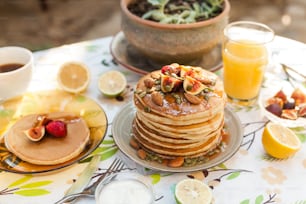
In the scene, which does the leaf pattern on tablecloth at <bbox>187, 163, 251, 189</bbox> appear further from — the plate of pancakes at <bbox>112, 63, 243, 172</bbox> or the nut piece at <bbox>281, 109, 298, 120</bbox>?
the nut piece at <bbox>281, 109, 298, 120</bbox>

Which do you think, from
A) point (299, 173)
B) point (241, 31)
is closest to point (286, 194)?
point (299, 173)

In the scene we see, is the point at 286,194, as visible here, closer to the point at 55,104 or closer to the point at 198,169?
the point at 198,169

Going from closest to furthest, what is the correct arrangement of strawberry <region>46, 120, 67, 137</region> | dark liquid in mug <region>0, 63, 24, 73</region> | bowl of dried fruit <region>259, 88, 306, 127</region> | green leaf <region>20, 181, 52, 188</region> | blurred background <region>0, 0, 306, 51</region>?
1. green leaf <region>20, 181, 52, 188</region>
2. strawberry <region>46, 120, 67, 137</region>
3. bowl of dried fruit <region>259, 88, 306, 127</region>
4. dark liquid in mug <region>0, 63, 24, 73</region>
5. blurred background <region>0, 0, 306, 51</region>

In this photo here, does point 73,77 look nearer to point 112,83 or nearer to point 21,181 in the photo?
point 112,83

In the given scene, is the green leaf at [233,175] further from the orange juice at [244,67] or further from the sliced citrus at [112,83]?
the sliced citrus at [112,83]

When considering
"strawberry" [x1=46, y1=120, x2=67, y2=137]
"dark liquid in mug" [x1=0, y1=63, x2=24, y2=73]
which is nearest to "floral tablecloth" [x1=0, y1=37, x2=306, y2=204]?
"strawberry" [x1=46, y1=120, x2=67, y2=137]

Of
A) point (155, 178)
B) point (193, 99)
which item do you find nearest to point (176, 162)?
point (155, 178)
